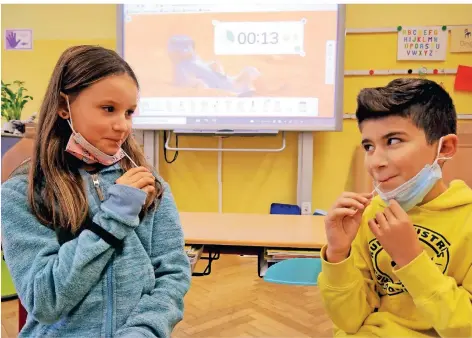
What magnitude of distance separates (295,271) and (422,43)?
1960mm

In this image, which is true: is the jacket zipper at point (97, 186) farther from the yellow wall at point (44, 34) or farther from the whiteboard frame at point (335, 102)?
the yellow wall at point (44, 34)

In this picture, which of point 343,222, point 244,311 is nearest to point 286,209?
point 244,311

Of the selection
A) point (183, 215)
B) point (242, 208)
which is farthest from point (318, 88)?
point (183, 215)

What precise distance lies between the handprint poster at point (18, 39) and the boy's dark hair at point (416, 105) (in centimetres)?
278

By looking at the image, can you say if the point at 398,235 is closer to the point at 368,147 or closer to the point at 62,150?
the point at 368,147

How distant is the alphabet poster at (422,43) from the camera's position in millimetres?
2416

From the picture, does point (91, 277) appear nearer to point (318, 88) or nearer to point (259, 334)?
point (259, 334)

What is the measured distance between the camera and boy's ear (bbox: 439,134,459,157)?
77 cm

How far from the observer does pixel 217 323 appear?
1898 millimetres

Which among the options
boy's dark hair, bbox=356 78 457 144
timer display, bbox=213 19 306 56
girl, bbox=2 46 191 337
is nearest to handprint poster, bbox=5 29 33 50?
timer display, bbox=213 19 306 56

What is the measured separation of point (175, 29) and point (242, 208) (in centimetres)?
124

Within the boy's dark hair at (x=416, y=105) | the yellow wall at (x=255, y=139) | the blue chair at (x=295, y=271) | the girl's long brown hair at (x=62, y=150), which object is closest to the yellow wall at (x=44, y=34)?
the yellow wall at (x=255, y=139)

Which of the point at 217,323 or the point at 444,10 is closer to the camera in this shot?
the point at 217,323

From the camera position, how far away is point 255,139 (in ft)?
8.52
